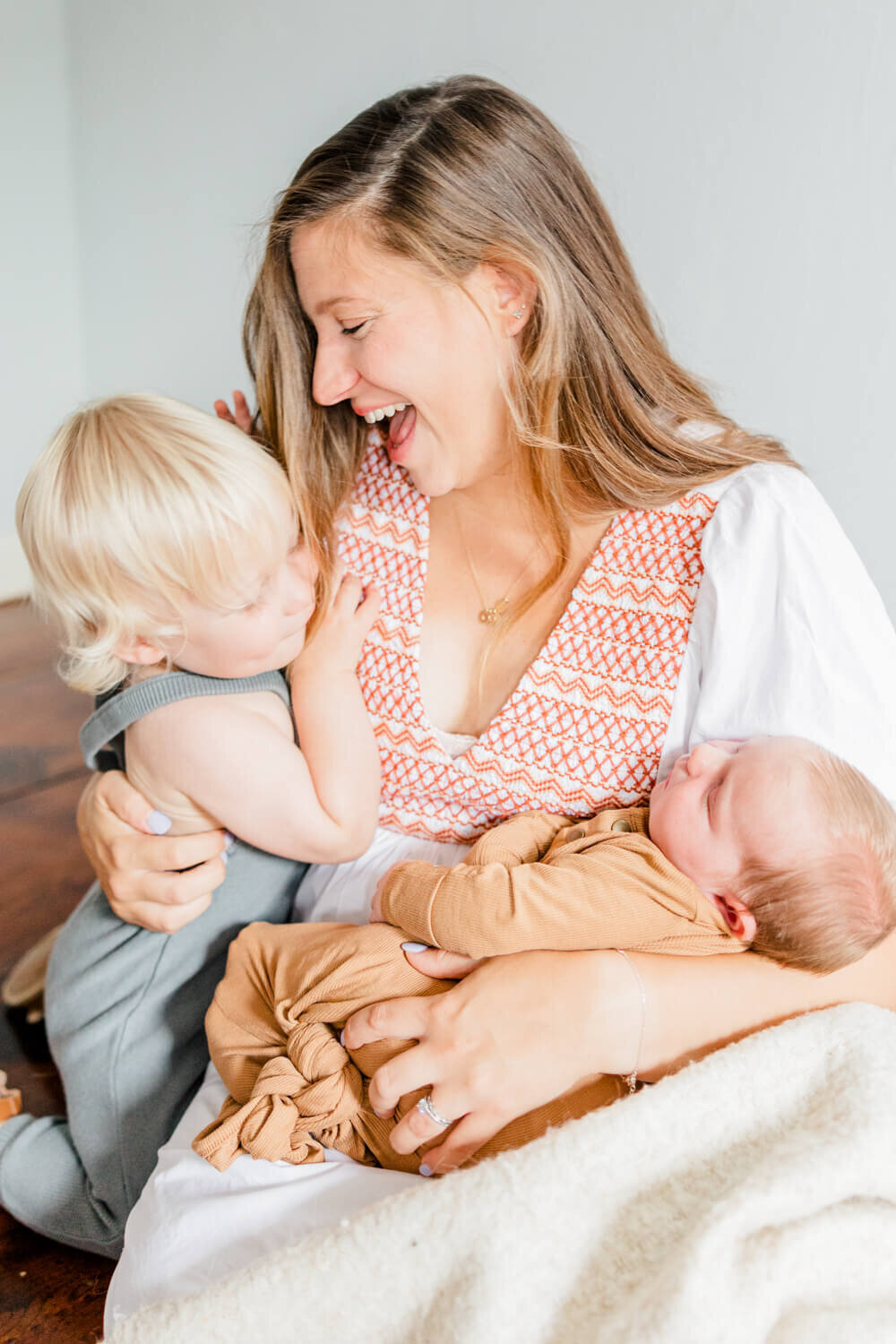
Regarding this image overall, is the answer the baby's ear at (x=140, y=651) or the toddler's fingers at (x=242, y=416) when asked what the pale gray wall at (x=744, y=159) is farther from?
the baby's ear at (x=140, y=651)

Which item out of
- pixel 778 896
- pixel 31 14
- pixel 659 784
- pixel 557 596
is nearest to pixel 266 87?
pixel 31 14

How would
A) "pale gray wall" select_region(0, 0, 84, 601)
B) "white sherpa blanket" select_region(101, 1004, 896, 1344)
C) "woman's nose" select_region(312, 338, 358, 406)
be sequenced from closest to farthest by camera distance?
A: "white sherpa blanket" select_region(101, 1004, 896, 1344)
"woman's nose" select_region(312, 338, 358, 406)
"pale gray wall" select_region(0, 0, 84, 601)

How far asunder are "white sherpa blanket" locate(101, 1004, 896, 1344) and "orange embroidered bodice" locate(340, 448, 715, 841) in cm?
40

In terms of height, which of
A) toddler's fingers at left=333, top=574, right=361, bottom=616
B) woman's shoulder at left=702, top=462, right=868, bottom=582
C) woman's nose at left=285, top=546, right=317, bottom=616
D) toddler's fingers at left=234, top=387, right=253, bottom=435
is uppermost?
toddler's fingers at left=234, top=387, right=253, bottom=435

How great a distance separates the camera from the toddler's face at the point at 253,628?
1.26 m

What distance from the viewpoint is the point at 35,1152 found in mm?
1455

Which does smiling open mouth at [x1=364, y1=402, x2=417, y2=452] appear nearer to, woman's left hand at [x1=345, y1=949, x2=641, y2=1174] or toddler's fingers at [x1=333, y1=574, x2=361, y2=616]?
toddler's fingers at [x1=333, y1=574, x2=361, y2=616]

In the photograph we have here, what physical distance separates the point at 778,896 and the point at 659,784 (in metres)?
0.20

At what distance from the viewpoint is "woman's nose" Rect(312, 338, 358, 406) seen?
1.36m

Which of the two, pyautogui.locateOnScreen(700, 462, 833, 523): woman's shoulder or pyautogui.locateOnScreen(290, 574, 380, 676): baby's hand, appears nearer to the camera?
pyautogui.locateOnScreen(700, 462, 833, 523): woman's shoulder

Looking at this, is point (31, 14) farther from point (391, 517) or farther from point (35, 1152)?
point (35, 1152)

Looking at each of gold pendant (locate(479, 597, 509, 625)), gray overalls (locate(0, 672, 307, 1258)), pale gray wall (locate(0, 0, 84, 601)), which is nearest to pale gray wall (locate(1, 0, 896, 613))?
gold pendant (locate(479, 597, 509, 625))

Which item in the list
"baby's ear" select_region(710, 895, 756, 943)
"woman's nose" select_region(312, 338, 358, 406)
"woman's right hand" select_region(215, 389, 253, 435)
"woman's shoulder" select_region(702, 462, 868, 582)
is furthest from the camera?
"woman's right hand" select_region(215, 389, 253, 435)

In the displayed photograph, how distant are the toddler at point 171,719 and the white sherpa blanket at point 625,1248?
0.45 meters
